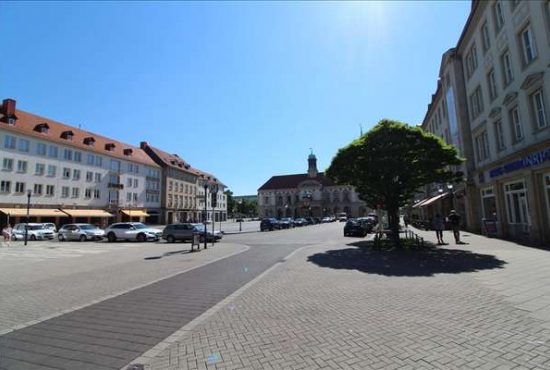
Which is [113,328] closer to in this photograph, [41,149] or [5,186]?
[5,186]

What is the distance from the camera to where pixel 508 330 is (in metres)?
4.75

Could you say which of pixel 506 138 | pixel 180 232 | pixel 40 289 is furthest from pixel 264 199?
pixel 40 289

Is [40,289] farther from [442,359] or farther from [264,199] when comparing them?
[264,199]

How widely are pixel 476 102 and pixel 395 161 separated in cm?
1384

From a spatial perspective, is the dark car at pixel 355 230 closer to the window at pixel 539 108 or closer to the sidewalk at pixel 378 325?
the window at pixel 539 108

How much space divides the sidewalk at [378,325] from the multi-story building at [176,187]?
62313 millimetres

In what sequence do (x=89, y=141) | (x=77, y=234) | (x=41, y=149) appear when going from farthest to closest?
(x=89, y=141), (x=41, y=149), (x=77, y=234)

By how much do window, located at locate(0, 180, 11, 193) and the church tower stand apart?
95828mm

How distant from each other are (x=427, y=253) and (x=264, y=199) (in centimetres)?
11403

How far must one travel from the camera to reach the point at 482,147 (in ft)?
76.3

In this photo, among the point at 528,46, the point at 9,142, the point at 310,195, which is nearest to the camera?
the point at 528,46

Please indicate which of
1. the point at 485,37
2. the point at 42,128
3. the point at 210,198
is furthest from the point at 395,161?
the point at 210,198

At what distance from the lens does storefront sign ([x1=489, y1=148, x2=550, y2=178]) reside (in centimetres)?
1429

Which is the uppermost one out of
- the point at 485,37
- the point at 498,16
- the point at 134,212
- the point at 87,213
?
the point at 498,16
